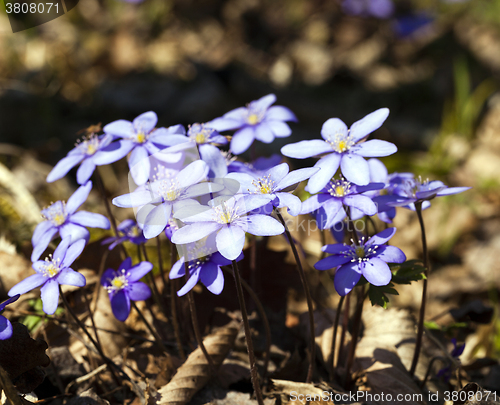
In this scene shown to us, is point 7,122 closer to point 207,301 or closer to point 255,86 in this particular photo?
point 255,86

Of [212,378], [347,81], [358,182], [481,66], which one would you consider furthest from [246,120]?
[481,66]

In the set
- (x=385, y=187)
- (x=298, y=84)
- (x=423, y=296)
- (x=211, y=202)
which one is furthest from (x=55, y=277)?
(x=298, y=84)

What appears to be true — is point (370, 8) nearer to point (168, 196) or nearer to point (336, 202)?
point (336, 202)

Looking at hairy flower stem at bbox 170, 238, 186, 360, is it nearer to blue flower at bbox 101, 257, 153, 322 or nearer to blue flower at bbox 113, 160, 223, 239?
blue flower at bbox 101, 257, 153, 322

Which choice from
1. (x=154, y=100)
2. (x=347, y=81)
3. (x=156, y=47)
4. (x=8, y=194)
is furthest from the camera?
(x=156, y=47)

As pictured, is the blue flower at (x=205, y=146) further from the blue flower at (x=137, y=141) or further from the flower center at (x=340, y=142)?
the flower center at (x=340, y=142)

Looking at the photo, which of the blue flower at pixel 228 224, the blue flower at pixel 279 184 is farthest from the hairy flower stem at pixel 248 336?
the blue flower at pixel 279 184

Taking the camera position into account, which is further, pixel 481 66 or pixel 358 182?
pixel 481 66
